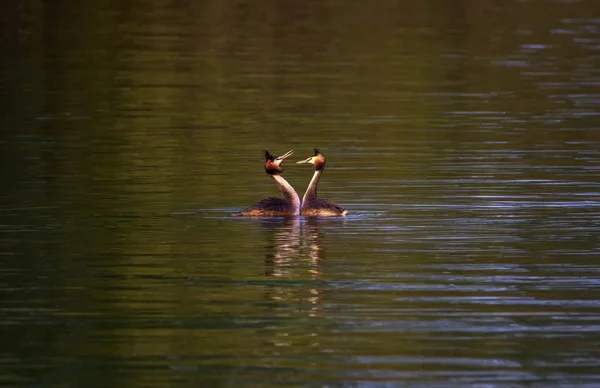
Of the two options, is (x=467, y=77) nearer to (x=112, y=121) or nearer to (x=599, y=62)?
(x=599, y=62)

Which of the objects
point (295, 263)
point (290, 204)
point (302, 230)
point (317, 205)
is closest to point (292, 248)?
point (295, 263)

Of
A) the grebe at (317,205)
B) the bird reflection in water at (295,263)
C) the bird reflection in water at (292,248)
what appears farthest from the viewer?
the grebe at (317,205)

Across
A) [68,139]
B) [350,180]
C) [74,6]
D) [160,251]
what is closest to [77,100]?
[68,139]

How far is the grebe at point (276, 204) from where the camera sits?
1708 cm

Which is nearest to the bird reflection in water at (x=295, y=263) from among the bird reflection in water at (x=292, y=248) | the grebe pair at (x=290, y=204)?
the bird reflection in water at (x=292, y=248)

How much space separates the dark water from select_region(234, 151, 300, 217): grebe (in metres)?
0.27

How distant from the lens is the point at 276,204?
1717cm

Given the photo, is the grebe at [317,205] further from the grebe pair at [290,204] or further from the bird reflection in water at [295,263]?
the bird reflection in water at [295,263]

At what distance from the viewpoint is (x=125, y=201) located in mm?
18234

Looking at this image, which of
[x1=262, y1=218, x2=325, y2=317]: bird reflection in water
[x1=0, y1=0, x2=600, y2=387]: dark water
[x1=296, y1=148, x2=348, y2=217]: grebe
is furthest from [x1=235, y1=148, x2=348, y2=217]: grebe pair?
[x1=0, y1=0, x2=600, y2=387]: dark water

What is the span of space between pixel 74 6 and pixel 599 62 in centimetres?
3476

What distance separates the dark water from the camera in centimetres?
1117

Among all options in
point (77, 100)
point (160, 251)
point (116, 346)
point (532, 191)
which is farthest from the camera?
point (77, 100)

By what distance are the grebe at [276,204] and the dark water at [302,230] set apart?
27cm
